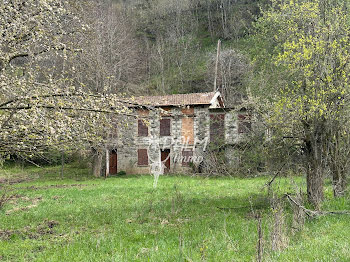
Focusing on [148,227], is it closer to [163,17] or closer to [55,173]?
[55,173]

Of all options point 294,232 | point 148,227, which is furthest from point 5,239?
point 294,232

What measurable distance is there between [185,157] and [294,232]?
20397mm

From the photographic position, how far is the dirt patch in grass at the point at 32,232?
7919 millimetres

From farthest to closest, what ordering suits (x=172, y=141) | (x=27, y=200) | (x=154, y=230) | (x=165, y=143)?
(x=165, y=143) < (x=172, y=141) < (x=27, y=200) < (x=154, y=230)

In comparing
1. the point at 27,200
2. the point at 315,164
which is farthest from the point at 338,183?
the point at 27,200

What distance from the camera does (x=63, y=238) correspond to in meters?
7.62

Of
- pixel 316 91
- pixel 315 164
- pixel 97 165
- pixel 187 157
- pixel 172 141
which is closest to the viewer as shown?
pixel 316 91

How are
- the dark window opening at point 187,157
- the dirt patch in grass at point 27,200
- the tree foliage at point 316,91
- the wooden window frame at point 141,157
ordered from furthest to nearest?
the wooden window frame at point 141,157
the dark window opening at point 187,157
the dirt patch in grass at point 27,200
the tree foliage at point 316,91

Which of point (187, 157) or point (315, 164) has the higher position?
point (315, 164)

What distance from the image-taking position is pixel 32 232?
8.32m

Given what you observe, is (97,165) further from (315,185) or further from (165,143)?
(315,185)

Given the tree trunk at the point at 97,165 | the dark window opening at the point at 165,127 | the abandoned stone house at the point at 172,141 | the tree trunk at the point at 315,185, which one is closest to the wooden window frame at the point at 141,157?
the abandoned stone house at the point at 172,141

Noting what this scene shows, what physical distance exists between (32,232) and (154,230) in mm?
3059

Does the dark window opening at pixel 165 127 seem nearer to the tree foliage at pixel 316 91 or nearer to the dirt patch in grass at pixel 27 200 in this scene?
the dirt patch in grass at pixel 27 200
